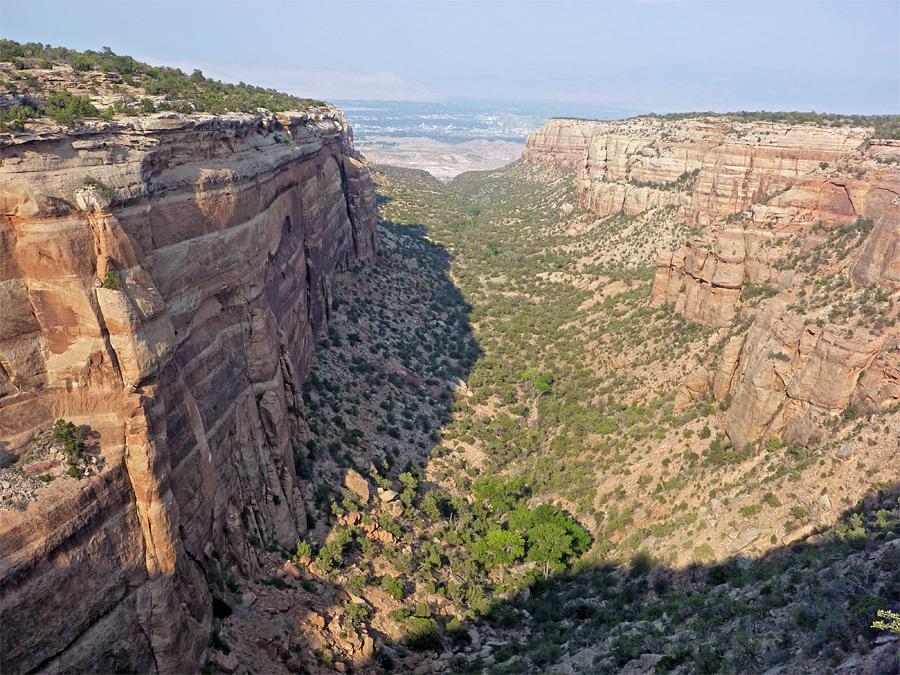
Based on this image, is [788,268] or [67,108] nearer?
[67,108]

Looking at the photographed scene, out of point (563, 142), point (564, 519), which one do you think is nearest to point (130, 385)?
point (564, 519)

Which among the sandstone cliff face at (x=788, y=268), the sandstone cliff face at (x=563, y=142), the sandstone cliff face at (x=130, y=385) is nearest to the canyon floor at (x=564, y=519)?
the sandstone cliff face at (x=788, y=268)

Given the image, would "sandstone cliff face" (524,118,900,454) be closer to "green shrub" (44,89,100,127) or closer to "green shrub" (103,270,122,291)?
"green shrub" (103,270,122,291)

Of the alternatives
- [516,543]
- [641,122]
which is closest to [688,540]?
[516,543]

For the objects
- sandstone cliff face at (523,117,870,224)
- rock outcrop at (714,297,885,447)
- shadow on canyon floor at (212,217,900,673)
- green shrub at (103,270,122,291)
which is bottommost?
shadow on canyon floor at (212,217,900,673)

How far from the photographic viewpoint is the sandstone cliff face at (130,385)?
17828 millimetres

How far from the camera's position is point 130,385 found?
20.2 meters

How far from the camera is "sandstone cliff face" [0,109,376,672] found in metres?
17.8

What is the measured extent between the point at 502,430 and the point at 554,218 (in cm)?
6615

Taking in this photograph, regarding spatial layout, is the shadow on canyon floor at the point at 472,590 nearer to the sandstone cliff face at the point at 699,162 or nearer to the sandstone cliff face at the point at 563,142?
the sandstone cliff face at the point at 699,162

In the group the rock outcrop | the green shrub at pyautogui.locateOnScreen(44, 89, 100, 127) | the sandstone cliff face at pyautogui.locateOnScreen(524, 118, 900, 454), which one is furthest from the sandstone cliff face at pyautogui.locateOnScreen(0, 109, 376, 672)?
the sandstone cliff face at pyautogui.locateOnScreen(524, 118, 900, 454)

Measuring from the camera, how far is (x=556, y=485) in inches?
1715

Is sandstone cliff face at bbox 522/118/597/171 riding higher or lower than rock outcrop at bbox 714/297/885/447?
higher

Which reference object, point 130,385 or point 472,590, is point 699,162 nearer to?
point 472,590
